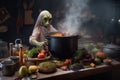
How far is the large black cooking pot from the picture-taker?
7.70 ft

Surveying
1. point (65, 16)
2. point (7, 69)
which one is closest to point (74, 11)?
point (65, 16)

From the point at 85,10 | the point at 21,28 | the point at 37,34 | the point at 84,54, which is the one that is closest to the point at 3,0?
the point at 21,28

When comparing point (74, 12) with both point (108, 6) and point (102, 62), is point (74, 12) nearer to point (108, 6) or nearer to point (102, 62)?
point (108, 6)

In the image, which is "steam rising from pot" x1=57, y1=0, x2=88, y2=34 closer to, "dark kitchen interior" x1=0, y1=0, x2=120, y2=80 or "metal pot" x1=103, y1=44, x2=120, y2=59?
Answer: "dark kitchen interior" x1=0, y1=0, x2=120, y2=80

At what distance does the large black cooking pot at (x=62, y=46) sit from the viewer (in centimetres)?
235

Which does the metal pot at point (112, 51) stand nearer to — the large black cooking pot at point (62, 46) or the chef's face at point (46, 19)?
the large black cooking pot at point (62, 46)

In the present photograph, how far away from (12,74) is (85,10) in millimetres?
3437

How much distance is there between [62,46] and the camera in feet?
7.73

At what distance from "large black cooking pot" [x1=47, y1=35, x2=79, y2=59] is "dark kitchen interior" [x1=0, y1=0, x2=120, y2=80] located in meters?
1.21

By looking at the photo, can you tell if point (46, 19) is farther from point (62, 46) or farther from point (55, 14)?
point (55, 14)

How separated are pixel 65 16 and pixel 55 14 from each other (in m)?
0.28

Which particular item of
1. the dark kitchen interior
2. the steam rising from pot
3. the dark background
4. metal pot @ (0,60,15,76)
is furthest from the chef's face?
the steam rising from pot

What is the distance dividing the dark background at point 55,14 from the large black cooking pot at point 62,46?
2.03m

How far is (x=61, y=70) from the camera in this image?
85.7 inches
